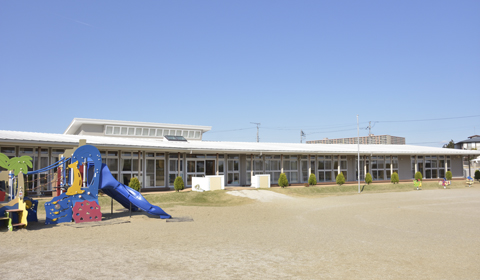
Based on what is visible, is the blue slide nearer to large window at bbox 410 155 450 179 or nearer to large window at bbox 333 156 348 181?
large window at bbox 333 156 348 181

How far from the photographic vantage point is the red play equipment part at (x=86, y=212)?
12.2 m

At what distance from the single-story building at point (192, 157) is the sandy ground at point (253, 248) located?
21.2 feet

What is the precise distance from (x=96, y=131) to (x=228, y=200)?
17.6m

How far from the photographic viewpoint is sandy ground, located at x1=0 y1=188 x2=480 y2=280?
6.36 m

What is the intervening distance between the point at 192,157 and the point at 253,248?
16.8 metres

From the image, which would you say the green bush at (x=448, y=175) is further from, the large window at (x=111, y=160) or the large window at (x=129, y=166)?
the large window at (x=111, y=160)

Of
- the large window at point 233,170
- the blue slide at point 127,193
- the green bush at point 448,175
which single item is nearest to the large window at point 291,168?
the large window at point 233,170

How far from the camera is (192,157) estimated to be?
2477cm

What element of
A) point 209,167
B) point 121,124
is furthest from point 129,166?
point 121,124

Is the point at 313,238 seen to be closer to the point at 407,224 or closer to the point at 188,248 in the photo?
the point at 188,248

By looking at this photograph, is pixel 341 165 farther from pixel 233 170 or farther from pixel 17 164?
pixel 17 164

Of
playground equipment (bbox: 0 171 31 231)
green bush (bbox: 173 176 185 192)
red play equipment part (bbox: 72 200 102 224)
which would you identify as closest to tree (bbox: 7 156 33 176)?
playground equipment (bbox: 0 171 31 231)

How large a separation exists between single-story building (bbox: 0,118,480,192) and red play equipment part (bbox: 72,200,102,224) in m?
3.46

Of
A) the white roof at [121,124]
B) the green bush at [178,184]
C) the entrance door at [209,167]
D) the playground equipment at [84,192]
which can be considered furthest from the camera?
the white roof at [121,124]
